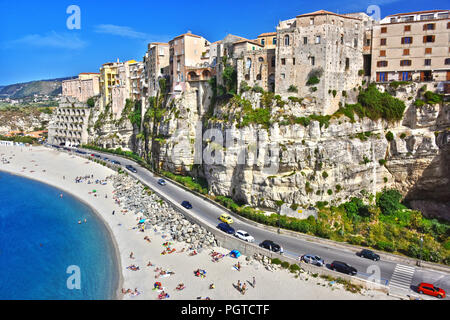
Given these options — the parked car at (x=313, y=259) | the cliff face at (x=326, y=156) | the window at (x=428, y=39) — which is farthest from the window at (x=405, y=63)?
the parked car at (x=313, y=259)

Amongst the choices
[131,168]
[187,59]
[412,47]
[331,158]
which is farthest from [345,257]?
[131,168]

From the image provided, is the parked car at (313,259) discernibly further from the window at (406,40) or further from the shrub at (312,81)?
the window at (406,40)

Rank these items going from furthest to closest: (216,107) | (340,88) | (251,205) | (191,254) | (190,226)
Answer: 1. (216,107)
2. (340,88)
3. (251,205)
4. (190,226)
5. (191,254)

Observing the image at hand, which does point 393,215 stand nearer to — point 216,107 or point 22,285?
point 216,107

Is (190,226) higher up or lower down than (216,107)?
lower down

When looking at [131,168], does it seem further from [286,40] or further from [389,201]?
[389,201]

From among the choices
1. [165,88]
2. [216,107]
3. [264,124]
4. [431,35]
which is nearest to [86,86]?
[165,88]
